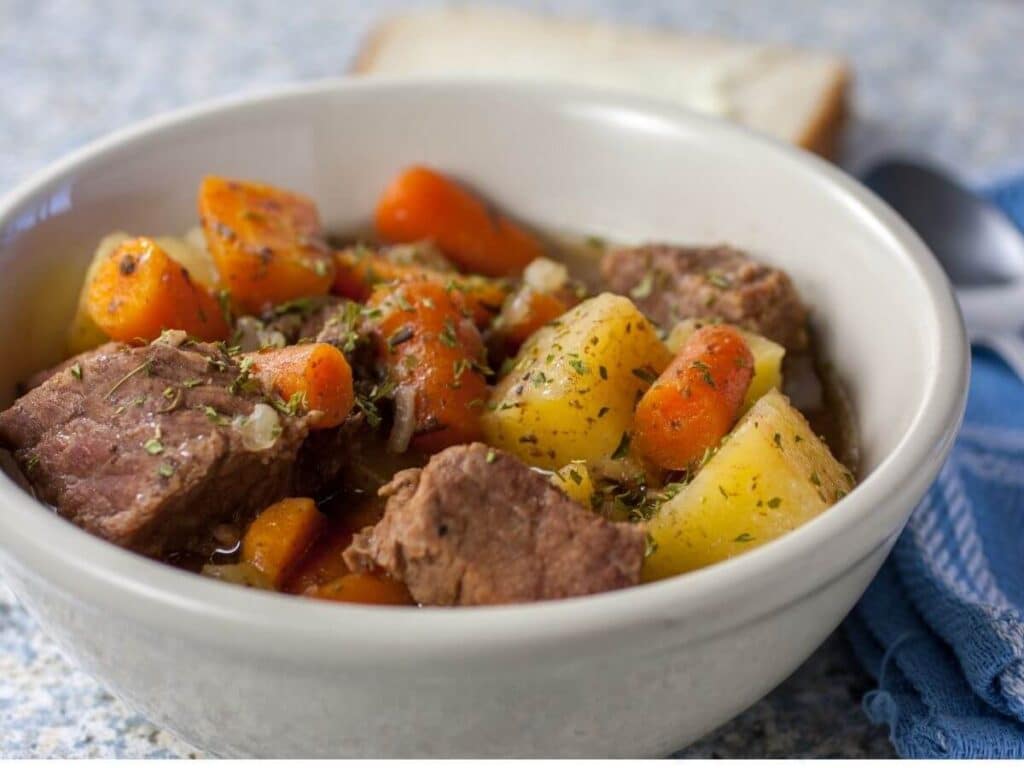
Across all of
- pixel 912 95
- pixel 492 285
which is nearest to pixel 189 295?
pixel 492 285

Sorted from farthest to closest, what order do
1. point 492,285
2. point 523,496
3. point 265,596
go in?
point 492,285 → point 523,496 → point 265,596

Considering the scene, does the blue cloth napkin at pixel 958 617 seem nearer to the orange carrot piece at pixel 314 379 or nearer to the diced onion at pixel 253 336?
the orange carrot piece at pixel 314 379

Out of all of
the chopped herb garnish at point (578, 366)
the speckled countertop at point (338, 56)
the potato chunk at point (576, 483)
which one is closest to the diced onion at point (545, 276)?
the chopped herb garnish at point (578, 366)

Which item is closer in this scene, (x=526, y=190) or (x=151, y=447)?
(x=151, y=447)

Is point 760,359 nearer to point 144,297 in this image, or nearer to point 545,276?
point 545,276

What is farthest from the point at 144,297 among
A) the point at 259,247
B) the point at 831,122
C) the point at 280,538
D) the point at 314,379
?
the point at 831,122

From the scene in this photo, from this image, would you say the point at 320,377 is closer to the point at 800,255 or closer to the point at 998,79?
the point at 800,255
